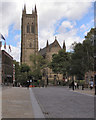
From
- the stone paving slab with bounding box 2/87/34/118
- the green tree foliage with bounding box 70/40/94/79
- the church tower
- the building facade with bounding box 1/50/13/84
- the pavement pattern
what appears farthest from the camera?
the church tower

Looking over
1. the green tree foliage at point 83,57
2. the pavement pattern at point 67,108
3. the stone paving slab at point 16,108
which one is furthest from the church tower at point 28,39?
the pavement pattern at point 67,108

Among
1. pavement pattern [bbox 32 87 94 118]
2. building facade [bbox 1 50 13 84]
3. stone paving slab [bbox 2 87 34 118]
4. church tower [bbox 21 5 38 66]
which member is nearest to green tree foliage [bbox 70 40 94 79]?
building facade [bbox 1 50 13 84]

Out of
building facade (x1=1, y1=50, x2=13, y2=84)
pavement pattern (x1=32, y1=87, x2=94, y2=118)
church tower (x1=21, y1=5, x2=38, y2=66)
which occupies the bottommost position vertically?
pavement pattern (x1=32, y1=87, x2=94, y2=118)

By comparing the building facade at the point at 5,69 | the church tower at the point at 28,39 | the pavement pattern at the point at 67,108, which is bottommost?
the pavement pattern at the point at 67,108

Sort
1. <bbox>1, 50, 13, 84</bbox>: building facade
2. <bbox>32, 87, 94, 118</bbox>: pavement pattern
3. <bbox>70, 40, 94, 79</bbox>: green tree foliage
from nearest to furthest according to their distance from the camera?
<bbox>32, 87, 94, 118</bbox>: pavement pattern
<bbox>1, 50, 13, 84</bbox>: building facade
<bbox>70, 40, 94, 79</bbox>: green tree foliage

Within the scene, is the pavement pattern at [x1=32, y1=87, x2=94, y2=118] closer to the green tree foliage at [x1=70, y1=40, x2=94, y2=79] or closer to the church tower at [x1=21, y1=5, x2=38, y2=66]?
the green tree foliage at [x1=70, y1=40, x2=94, y2=79]

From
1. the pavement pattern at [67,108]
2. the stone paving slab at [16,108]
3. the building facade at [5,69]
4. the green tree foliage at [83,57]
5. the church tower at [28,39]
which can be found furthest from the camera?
the church tower at [28,39]

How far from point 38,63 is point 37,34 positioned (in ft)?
80.4

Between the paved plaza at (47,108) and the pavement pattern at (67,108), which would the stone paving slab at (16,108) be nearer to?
the paved plaza at (47,108)

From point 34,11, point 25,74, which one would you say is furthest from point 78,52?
point 34,11

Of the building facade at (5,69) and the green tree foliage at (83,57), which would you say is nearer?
the building facade at (5,69)

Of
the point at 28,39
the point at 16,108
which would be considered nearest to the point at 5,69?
the point at 16,108

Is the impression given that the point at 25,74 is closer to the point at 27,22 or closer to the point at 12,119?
the point at 27,22

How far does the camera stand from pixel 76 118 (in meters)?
8.74
